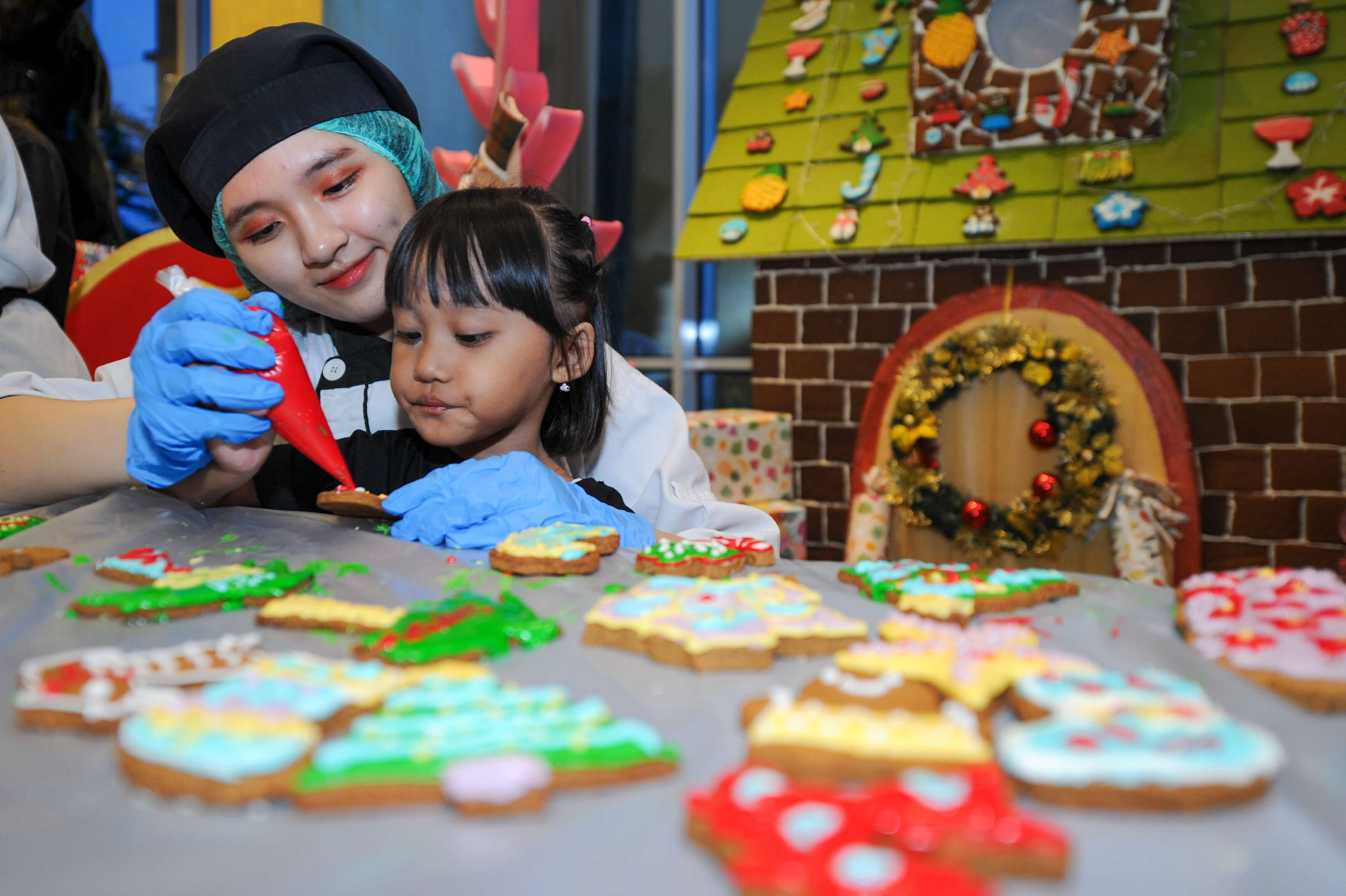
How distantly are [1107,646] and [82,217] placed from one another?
140 inches

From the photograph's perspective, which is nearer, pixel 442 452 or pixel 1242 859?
pixel 1242 859

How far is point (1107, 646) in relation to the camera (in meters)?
0.60

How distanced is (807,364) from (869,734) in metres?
2.58


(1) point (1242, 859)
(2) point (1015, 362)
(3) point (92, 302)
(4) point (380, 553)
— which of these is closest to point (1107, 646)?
(1) point (1242, 859)

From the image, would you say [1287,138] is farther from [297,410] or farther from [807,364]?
[297,410]

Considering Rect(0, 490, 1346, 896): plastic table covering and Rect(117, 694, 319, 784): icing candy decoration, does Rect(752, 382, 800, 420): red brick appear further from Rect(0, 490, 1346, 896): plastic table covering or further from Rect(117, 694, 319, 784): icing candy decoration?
Rect(117, 694, 319, 784): icing candy decoration

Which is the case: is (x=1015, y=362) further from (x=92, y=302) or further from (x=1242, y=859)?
(x=92, y=302)

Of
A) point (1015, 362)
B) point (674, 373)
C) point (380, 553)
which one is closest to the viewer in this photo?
point (380, 553)

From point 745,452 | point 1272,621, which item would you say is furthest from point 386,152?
point 745,452

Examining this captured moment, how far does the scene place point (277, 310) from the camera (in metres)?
1.15

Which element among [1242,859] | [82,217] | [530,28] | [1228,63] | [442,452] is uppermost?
[530,28]

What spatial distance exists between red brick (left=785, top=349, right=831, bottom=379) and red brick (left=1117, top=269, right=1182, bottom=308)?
2.83 feet

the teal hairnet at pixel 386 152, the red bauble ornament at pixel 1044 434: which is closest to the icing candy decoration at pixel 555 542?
the teal hairnet at pixel 386 152

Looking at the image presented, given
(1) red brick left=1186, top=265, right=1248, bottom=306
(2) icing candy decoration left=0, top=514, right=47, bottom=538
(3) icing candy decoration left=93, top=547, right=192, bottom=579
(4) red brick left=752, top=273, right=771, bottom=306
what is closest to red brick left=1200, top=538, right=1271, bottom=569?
(1) red brick left=1186, top=265, right=1248, bottom=306
